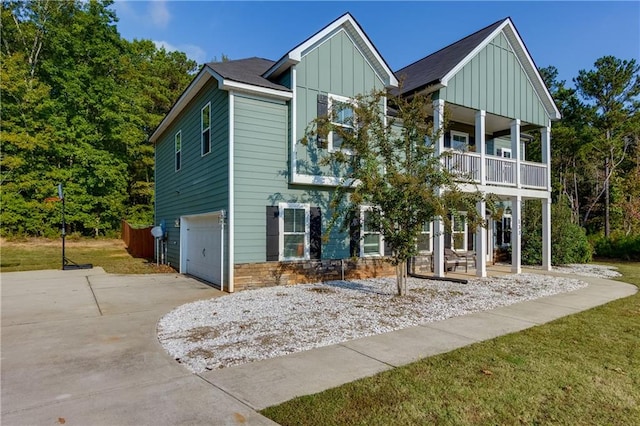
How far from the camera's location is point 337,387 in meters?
3.73

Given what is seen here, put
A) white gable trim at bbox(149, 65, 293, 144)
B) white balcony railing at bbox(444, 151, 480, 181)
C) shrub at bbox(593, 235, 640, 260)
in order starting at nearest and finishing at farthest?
white gable trim at bbox(149, 65, 293, 144), white balcony railing at bbox(444, 151, 480, 181), shrub at bbox(593, 235, 640, 260)

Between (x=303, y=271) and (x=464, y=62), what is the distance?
824cm

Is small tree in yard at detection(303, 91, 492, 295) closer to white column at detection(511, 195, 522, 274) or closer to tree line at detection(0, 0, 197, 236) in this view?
white column at detection(511, 195, 522, 274)

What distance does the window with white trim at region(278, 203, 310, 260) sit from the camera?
9797 mm

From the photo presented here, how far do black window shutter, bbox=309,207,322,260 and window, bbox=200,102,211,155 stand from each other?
140 inches

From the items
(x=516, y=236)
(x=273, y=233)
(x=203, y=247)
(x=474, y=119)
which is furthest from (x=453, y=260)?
(x=203, y=247)

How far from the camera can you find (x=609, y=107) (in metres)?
25.5

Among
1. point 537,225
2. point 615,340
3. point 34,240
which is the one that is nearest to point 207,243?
point 615,340

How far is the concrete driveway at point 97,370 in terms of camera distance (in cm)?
322

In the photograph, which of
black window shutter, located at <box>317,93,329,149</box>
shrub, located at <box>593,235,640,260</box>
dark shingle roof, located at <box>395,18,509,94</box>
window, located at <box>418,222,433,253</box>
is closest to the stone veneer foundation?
window, located at <box>418,222,433,253</box>

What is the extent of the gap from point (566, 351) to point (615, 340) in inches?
45.1

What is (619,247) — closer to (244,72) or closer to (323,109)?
(323,109)

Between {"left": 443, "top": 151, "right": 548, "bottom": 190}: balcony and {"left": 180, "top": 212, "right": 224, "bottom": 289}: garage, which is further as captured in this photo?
{"left": 443, "top": 151, "right": 548, "bottom": 190}: balcony

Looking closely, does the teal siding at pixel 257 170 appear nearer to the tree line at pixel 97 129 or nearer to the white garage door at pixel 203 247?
the white garage door at pixel 203 247
